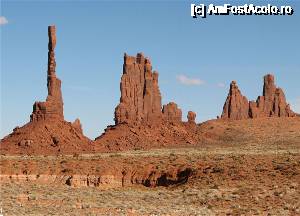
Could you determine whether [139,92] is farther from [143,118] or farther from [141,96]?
[143,118]

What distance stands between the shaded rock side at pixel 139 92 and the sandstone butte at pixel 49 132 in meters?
12.1

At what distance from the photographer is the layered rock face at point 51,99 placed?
292 feet

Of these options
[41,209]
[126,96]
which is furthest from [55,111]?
[41,209]

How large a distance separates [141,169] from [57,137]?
32483 mm

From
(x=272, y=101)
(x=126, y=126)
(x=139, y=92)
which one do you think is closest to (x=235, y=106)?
(x=272, y=101)

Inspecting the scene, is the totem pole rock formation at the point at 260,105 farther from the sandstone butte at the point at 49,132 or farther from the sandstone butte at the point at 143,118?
the sandstone butte at the point at 49,132

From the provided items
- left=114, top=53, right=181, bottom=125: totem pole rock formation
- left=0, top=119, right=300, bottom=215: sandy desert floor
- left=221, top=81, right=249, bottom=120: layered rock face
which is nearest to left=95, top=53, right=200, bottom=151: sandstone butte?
left=114, top=53, right=181, bottom=125: totem pole rock formation

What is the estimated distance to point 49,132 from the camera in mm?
87250

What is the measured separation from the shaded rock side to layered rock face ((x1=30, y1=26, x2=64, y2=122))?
1333 cm

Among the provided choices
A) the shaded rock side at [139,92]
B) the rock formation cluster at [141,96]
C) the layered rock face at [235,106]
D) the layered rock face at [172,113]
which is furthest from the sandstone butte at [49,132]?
the layered rock face at [235,106]

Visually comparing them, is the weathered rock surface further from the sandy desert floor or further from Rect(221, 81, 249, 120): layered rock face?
the sandy desert floor

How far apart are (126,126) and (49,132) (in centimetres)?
1595

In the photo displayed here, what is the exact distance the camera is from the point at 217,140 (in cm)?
10762

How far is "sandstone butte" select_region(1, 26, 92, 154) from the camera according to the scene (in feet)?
275
